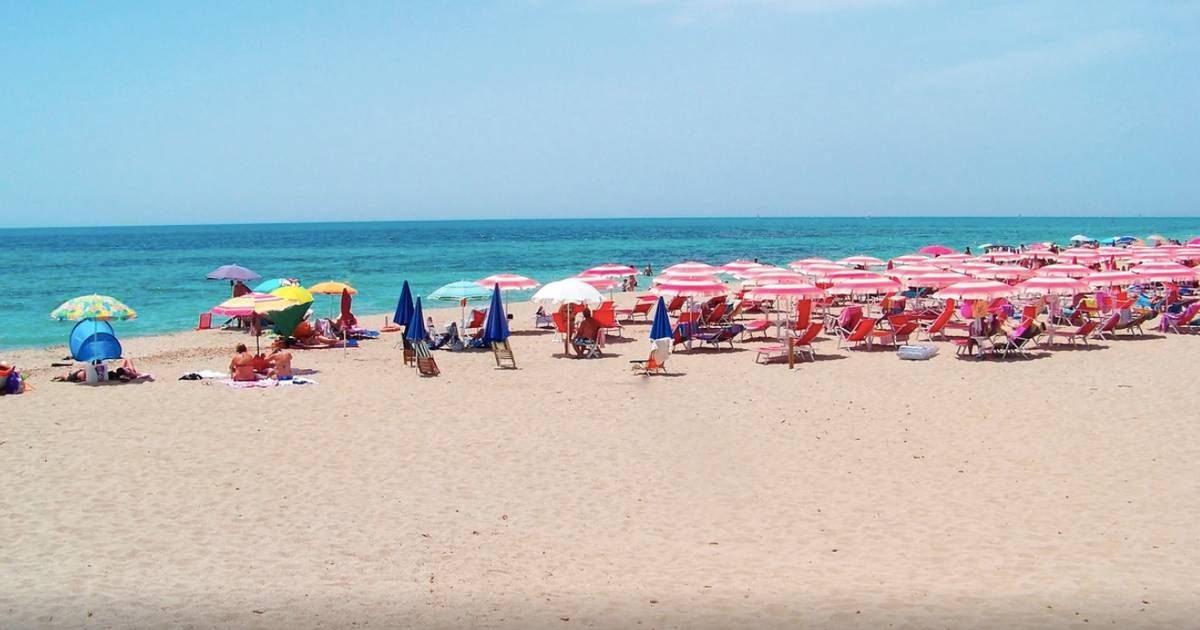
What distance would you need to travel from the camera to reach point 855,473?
27.2 feet

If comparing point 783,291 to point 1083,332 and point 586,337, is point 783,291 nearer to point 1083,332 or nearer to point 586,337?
point 586,337

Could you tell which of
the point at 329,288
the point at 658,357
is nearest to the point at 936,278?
the point at 658,357

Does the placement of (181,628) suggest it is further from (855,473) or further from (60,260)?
(60,260)

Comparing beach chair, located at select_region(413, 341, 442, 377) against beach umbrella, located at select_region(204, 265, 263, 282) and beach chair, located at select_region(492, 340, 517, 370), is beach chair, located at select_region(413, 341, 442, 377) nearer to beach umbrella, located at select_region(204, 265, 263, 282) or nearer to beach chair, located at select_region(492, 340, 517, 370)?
beach chair, located at select_region(492, 340, 517, 370)

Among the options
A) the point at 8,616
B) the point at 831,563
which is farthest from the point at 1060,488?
the point at 8,616

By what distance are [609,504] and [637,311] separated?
13.8 m

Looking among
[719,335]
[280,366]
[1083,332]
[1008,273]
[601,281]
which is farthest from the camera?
[601,281]

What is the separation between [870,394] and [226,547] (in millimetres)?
8172

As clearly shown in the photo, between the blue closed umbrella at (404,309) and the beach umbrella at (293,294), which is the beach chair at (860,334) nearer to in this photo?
the blue closed umbrella at (404,309)

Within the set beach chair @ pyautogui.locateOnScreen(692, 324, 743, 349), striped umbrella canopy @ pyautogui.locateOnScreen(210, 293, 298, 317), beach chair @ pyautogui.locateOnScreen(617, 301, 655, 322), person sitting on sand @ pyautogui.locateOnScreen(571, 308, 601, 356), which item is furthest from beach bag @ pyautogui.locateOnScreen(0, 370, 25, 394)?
beach chair @ pyautogui.locateOnScreen(617, 301, 655, 322)

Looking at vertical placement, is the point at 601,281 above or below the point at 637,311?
above

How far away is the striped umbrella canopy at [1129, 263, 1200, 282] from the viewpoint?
18.8 m

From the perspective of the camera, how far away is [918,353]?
47.8 ft

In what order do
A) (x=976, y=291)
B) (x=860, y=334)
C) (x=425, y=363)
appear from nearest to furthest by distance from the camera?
(x=425, y=363), (x=976, y=291), (x=860, y=334)
